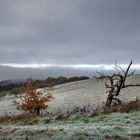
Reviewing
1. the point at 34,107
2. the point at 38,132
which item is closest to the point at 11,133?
the point at 38,132

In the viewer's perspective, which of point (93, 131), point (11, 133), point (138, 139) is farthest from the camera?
point (11, 133)

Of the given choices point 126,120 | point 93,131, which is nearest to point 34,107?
point 126,120

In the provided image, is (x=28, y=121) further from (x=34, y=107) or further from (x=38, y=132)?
(x=34, y=107)

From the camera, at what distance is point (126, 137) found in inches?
494

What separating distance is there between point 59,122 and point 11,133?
3.26m

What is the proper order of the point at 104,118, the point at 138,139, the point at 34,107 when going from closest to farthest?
1. the point at 138,139
2. the point at 104,118
3. the point at 34,107

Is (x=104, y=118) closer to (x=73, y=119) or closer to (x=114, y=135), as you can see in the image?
(x=73, y=119)

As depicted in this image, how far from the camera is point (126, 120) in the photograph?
1600 centimetres

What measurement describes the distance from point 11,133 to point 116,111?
19.9 feet

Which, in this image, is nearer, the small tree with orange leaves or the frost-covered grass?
the frost-covered grass

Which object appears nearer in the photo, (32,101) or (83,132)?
(83,132)

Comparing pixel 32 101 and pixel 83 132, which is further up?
pixel 83 132

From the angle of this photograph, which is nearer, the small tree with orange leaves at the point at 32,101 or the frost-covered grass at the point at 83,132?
the frost-covered grass at the point at 83,132

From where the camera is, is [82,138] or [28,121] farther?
[28,121]
